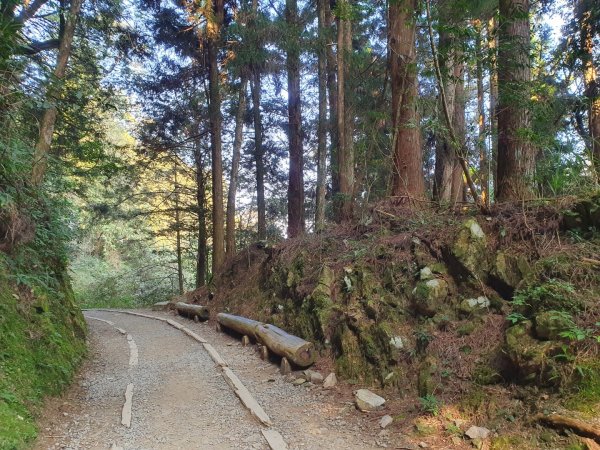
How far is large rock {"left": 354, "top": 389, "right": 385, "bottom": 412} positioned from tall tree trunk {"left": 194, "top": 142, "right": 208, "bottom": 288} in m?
14.7

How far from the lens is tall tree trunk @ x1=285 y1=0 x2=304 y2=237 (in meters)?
13.4

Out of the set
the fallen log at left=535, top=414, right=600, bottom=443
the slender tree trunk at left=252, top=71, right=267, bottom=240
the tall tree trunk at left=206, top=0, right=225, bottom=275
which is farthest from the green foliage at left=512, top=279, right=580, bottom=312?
the slender tree trunk at left=252, top=71, right=267, bottom=240

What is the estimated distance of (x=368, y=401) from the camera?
4.93m

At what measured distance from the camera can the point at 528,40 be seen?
6.34 meters

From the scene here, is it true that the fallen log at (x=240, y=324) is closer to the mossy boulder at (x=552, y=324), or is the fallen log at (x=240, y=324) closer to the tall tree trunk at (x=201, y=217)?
the mossy boulder at (x=552, y=324)

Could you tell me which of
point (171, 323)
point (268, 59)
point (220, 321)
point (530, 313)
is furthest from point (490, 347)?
point (268, 59)

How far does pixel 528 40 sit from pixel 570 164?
2.12 metres

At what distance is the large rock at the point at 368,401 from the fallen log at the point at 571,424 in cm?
179

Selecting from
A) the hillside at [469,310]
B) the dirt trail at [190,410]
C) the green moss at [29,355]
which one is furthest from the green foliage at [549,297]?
the green moss at [29,355]

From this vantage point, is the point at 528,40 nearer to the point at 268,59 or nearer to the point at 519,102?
the point at 519,102

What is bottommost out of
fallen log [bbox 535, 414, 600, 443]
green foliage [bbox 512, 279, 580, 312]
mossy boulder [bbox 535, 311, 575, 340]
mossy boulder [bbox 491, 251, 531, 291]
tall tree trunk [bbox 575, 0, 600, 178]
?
fallen log [bbox 535, 414, 600, 443]

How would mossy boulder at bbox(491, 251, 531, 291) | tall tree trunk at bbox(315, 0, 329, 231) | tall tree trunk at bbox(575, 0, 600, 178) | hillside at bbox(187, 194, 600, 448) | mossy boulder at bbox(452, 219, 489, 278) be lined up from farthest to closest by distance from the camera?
tall tree trunk at bbox(315, 0, 329, 231), tall tree trunk at bbox(575, 0, 600, 178), mossy boulder at bbox(452, 219, 489, 278), mossy boulder at bbox(491, 251, 531, 291), hillside at bbox(187, 194, 600, 448)

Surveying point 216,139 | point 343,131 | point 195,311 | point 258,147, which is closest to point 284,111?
point 258,147

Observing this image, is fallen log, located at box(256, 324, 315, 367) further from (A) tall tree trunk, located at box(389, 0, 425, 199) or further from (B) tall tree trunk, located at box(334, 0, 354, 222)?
(B) tall tree trunk, located at box(334, 0, 354, 222)
